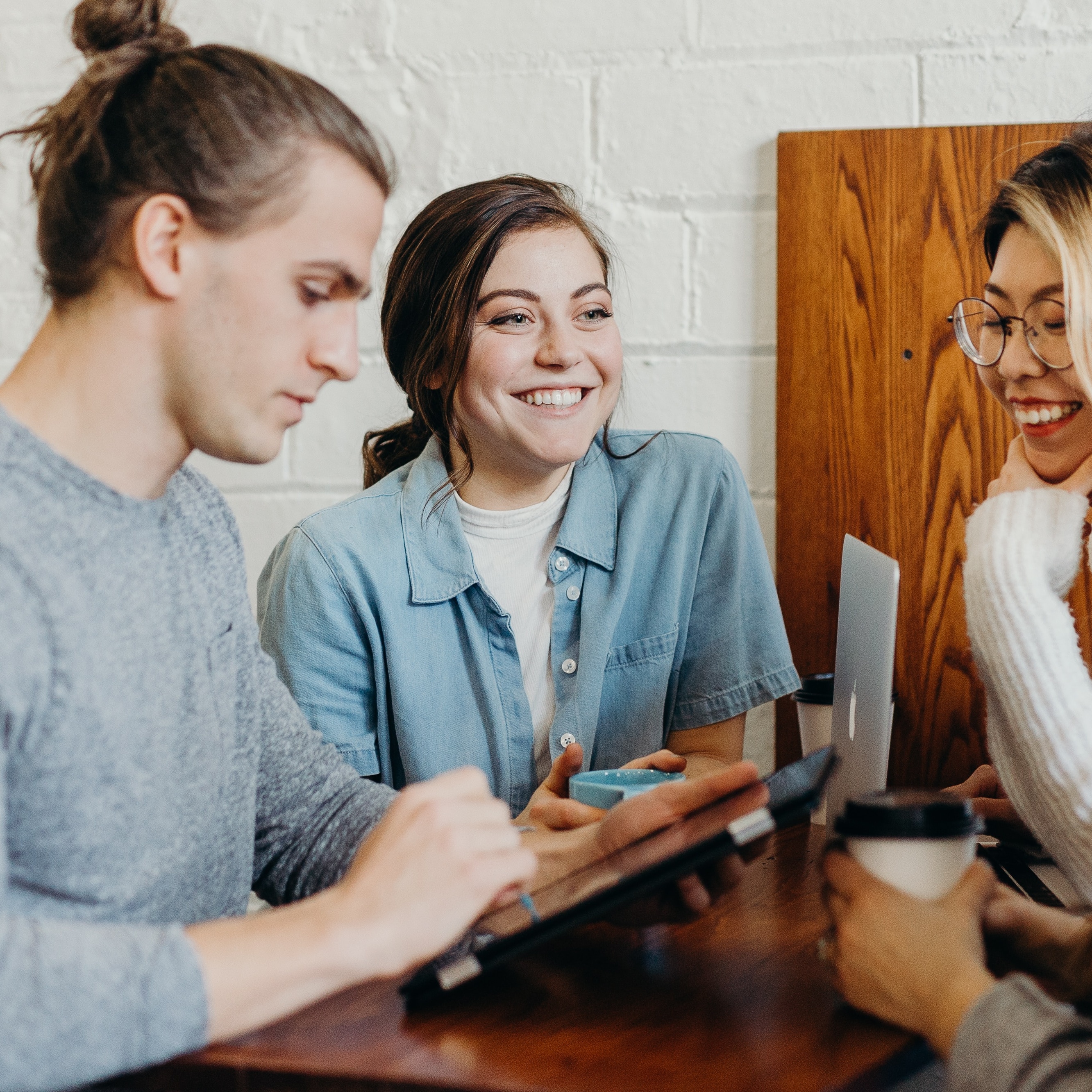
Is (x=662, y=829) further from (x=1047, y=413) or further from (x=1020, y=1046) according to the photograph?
(x=1047, y=413)

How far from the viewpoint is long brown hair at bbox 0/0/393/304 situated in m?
0.77

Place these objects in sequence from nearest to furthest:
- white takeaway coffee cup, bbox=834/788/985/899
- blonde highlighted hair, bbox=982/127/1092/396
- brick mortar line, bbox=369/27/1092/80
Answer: white takeaway coffee cup, bbox=834/788/985/899, blonde highlighted hair, bbox=982/127/1092/396, brick mortar line, bbox=369/27/1092/80

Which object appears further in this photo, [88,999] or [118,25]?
[118,25]

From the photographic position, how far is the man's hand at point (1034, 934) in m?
0.74

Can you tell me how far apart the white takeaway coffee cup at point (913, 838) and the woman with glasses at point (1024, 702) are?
11mm

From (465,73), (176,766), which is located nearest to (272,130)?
(176,766)

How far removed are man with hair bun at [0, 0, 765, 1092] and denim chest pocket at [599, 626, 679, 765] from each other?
48 cm

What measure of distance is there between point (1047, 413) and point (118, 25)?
35.9 inches

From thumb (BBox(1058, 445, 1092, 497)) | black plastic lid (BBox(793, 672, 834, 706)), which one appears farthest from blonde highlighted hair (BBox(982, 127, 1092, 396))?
black plastic lid (BBox(793, 672, 834, 706))

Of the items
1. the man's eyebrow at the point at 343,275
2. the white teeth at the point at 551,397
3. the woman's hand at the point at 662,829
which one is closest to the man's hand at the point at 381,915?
the woman's hand at the point at 662,829

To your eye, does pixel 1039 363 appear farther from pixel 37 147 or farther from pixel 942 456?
pixel 37 147

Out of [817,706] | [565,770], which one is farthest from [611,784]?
[817,706]

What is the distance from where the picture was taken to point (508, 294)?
4.45 ft

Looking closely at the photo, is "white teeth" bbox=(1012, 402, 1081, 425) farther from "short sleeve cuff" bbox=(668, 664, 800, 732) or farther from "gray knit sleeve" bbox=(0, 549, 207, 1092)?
"gray knit sleeve" bbox=(0, 549, 207, 1092)
